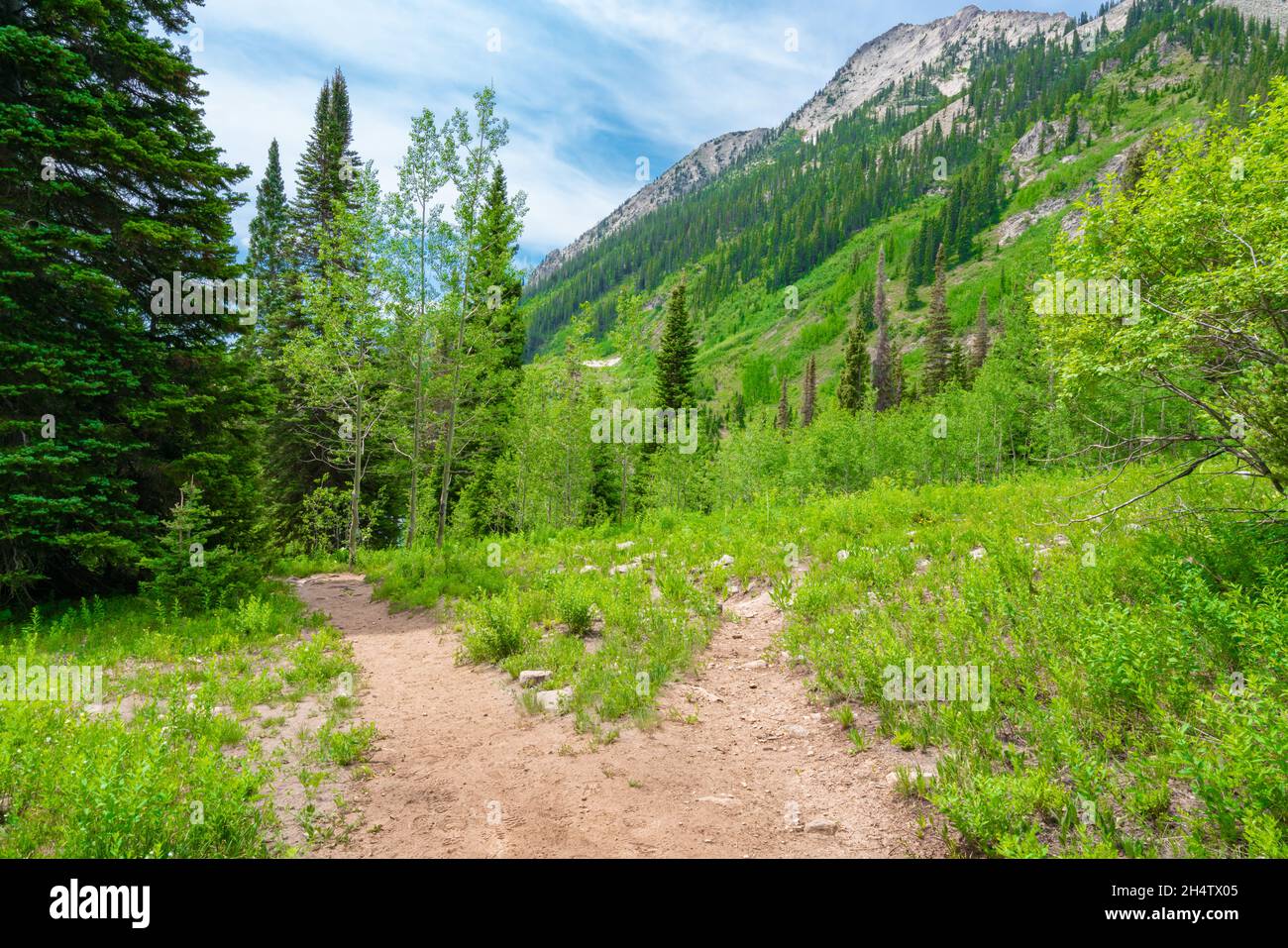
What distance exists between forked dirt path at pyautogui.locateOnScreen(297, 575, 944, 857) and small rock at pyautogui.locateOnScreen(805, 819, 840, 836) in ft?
0.04

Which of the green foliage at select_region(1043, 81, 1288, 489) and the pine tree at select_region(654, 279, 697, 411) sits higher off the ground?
the pine tree at select_region(654, 279, 697, 411)

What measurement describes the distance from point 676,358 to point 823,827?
1671 inches

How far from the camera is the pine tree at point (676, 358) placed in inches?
1751

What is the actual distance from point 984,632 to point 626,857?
516cm

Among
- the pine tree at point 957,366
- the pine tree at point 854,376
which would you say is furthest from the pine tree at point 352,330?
the pine tree at point 957,366

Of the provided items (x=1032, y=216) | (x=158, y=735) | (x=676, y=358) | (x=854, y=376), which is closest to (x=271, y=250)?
(x=676, y=358)

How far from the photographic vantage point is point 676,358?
45062 millimetres

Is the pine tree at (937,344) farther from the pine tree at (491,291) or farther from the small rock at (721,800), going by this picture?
the small rock at (721,800)

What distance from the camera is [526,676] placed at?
26.5ft

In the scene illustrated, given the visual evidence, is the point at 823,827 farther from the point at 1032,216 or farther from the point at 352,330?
the point at 1032,216

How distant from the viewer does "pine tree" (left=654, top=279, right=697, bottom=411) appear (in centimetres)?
4447

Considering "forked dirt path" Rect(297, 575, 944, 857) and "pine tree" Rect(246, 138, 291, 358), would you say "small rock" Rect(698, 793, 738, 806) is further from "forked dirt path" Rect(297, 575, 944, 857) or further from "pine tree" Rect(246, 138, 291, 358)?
"pine tree" Rect(246, 138, 291, 358)

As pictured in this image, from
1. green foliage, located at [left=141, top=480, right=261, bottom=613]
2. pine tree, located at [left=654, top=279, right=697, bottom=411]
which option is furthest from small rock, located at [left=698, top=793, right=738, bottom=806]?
pine tree, located at [left=654, top=279, right=697, bottom=411]
